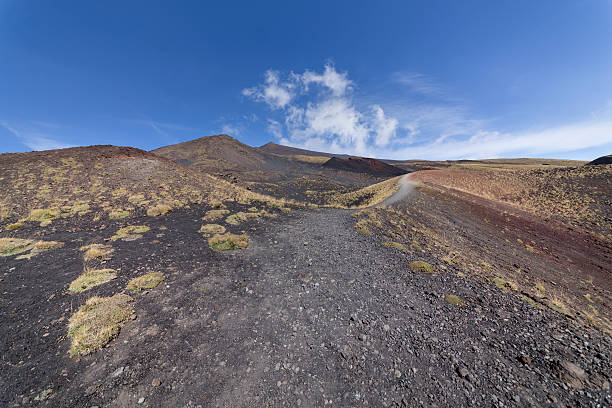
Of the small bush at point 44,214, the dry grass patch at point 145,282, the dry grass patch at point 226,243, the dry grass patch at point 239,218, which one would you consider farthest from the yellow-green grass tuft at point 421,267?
the small bush at point 44,214

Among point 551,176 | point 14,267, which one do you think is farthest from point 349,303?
point 551,176

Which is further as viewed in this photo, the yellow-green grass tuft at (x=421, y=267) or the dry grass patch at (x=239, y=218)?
the dry grass patch at (x=239, y=218)

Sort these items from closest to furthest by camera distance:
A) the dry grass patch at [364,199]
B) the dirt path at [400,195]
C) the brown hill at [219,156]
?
the dirt path at [400,195] → the dry grass patch at [364,199] → the brown hill at [219,156]

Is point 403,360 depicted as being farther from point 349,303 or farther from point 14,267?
point 14,267

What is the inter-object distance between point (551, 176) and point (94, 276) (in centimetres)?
5671

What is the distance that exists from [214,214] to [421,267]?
47.0 ft

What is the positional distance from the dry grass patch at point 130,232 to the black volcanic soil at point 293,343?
187cm

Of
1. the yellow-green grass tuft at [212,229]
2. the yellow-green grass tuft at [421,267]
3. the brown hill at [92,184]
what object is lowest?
the yellow-green grass tuft at [421,267]

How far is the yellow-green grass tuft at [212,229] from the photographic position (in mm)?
12354

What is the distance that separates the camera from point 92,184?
19188 mm

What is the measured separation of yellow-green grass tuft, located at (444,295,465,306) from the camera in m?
6.73

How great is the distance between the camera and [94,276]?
7051 mm

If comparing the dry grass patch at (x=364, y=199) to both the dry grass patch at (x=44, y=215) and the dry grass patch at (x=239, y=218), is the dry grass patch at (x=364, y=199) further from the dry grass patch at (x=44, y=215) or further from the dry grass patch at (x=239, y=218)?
the dry grass patch at (x=44, y=215)

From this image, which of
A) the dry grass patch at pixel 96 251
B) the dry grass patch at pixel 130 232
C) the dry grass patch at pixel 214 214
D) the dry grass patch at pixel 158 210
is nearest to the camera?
the dry grass patch at pixel 96 251
